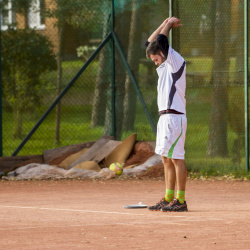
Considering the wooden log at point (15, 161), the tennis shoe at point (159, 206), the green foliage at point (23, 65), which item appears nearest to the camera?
the tennis shoe at point (159, 206)

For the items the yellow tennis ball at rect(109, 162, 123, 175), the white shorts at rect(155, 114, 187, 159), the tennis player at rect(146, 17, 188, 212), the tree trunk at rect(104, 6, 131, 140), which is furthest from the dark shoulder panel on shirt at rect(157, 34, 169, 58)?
the tree trunk at rect(104, 6, 131, 140)

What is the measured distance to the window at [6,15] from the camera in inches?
524

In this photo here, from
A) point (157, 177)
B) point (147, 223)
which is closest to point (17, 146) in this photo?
point (157, 177)

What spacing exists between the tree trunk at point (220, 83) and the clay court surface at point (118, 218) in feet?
3.22

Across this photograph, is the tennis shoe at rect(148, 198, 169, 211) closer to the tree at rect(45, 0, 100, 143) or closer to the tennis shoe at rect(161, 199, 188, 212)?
the tennis shoe at rect(161, 199, 188, 212)

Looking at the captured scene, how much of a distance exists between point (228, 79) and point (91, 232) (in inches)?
235

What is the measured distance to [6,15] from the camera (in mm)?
13359

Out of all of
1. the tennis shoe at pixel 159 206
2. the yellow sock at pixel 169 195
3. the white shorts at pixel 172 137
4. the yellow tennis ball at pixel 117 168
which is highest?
the white shorts at pixel 172 137

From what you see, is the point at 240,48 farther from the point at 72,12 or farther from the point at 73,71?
the point at 72,12

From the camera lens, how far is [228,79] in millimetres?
11344

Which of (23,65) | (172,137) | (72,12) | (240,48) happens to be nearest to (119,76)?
(72,12)

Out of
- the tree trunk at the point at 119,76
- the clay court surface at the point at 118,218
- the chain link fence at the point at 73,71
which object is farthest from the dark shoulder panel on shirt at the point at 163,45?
the tree trunk at the point at 119,76

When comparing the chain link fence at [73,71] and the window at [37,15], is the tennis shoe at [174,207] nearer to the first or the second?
the chain link fence at [73,71]

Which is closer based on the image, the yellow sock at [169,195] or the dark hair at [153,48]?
the dark hair at [153,48]
